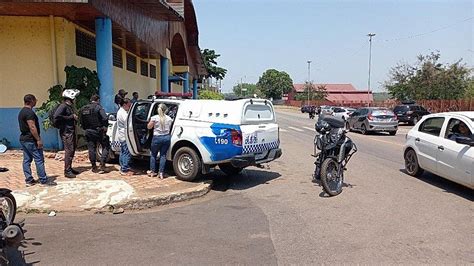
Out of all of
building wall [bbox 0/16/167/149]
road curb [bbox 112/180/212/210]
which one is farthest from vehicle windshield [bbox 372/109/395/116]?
road curb [bbox 112/180/212/210]

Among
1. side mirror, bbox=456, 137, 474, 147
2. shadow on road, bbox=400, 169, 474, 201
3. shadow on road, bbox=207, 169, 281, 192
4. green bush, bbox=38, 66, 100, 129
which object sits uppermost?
green bush, bbox=38, 66, 100, 129

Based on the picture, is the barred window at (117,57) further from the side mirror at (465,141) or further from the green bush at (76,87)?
the side mirror at (465,141)

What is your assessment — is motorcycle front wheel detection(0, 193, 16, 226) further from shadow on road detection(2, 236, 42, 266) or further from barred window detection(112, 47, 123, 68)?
barred window detection(112, 47, 123, 68)

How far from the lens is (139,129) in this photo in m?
9.36

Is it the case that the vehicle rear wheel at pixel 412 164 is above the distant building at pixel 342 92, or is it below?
below

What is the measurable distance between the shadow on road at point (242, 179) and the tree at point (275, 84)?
123866mm

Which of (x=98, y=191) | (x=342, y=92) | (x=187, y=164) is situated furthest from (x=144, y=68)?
(x=342, y=92)

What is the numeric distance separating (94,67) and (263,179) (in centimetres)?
765

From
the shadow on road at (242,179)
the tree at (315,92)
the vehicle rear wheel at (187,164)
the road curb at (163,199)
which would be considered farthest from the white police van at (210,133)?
the tree at (315,92)

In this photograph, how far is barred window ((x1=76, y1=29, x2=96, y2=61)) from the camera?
12.6m

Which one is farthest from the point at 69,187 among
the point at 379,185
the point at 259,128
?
the point at 379,185

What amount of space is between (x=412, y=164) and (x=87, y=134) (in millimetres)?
7503

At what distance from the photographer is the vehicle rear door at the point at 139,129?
913 centimetres

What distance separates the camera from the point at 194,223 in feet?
20.0
